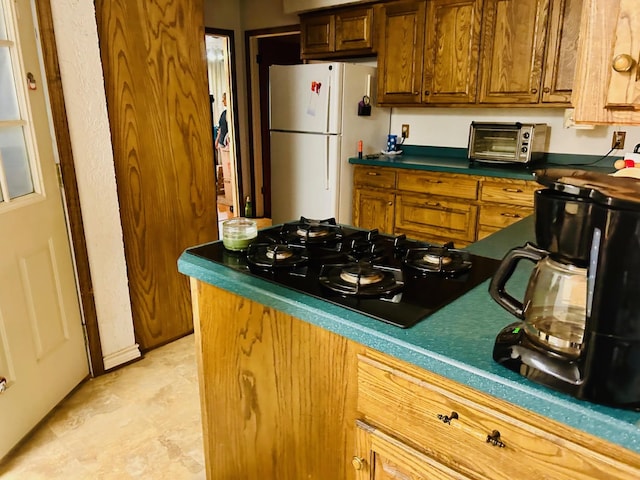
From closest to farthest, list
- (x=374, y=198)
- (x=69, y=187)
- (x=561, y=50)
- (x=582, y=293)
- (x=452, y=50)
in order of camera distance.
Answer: (x=582, y=293), (x=69, y=187), (x=561, y=50), (x=452, y=50), (x=374, y=198)

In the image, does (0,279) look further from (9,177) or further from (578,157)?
(578,157)

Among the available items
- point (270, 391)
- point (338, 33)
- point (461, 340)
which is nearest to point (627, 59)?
point (461, 340)

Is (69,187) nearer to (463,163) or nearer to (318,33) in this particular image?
(463,163)

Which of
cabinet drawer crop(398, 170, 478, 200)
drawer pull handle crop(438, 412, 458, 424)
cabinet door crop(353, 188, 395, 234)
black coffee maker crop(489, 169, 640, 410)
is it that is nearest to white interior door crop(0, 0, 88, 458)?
drawer pull handle crop(438, 412, 458, 424)

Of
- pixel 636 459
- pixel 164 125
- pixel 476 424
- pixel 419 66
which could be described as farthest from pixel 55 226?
pixel 419 66

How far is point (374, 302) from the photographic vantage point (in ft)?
3.28

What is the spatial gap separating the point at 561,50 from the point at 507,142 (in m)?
0.64

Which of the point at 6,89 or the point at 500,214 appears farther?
the point at 500,214

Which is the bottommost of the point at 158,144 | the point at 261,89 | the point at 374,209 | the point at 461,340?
the point at 374,209

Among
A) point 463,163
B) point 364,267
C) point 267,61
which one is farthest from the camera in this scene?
point 267,61

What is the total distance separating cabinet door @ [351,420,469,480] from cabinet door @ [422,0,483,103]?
115 inches

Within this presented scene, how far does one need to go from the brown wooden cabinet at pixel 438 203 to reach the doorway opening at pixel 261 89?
6.10ft

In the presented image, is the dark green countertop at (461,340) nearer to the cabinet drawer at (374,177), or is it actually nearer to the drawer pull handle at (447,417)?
the drawer pull handle at (447,417)

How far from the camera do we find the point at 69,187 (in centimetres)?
217
